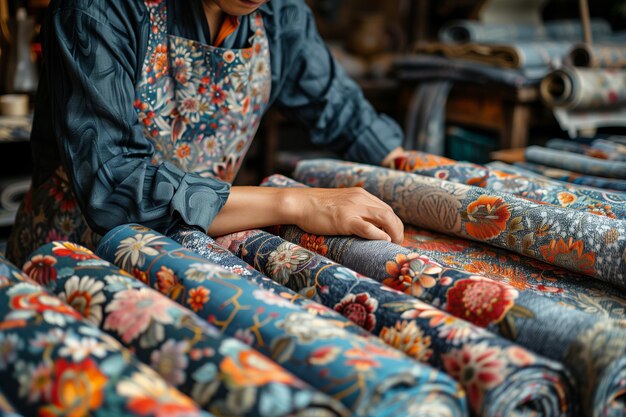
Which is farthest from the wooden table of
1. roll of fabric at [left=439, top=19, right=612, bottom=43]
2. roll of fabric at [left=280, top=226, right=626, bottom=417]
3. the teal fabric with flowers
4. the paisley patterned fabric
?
the teal fabric with flowers

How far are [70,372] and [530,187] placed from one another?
2.68 ft

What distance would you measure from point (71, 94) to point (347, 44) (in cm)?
255

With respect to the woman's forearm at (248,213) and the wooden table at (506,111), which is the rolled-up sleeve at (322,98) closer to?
the woman's forearm at (248,213)

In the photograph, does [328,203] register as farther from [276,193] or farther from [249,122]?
[249,122]

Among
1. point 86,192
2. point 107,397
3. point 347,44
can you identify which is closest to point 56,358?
point 107,397

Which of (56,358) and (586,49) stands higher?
(586,49)

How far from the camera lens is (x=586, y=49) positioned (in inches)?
90.4

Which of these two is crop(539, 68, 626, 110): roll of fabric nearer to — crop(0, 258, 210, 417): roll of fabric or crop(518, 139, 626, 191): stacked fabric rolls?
crop(518, 139, 626, 191): stacked fabric rolls

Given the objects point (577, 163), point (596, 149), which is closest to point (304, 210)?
point (577, 163)

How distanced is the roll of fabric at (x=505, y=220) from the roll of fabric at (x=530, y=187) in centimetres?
10

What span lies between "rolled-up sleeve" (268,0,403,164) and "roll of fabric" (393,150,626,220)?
0.18m

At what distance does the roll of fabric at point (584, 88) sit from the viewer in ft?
7.20

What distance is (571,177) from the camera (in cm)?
140

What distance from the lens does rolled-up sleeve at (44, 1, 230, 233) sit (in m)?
1.03
